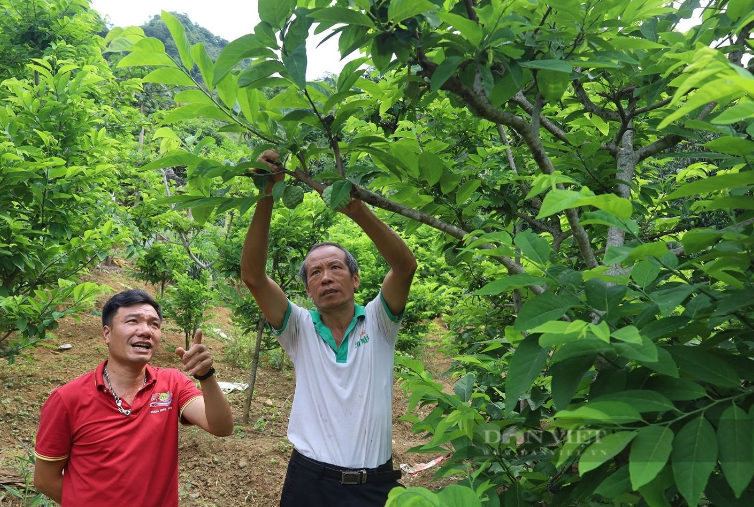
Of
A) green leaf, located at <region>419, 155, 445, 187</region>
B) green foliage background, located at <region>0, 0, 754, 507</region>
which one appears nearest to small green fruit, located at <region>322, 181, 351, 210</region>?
green foliage background, located at <region>0, 0, 754, 507</region>

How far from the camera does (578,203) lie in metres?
0.85

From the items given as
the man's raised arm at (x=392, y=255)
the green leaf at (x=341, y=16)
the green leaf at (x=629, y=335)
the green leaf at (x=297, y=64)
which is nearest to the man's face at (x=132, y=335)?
the man's raised arm at (x=392, y=255)

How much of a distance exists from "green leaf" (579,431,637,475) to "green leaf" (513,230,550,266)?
1.12 feet

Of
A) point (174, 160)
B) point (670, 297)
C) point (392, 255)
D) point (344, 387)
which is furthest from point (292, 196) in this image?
point (344, 387)

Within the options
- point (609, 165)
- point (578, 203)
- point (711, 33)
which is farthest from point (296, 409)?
point (711, 33)

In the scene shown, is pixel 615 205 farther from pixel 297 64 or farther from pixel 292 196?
pixel 292 196

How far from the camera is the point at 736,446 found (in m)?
0.79

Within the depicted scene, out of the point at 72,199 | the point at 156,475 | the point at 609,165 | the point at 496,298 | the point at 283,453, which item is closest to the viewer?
the point at 609,165

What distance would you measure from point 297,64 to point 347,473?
150cm

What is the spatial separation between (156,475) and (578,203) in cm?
204

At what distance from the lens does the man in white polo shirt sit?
2.08 m

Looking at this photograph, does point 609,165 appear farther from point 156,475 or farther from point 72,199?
point 72,199

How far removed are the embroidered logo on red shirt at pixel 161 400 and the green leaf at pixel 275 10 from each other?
1.75 m

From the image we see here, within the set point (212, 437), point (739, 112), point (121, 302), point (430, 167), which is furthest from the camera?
point (212, 437)
